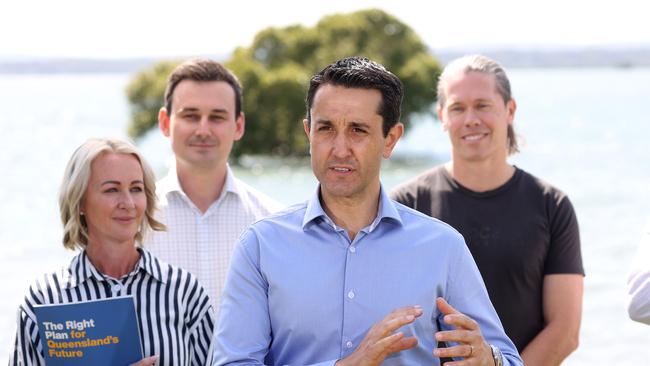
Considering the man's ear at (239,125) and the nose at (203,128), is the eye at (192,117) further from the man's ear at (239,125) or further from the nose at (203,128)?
the man's ear at (239,125)

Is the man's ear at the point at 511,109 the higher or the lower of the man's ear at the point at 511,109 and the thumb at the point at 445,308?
the higher

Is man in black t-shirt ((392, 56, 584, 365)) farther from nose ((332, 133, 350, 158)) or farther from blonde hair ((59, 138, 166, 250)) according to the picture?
nose ((332, 133, 350, 158))

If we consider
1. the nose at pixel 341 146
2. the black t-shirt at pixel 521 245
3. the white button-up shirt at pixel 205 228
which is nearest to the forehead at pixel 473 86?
the black t-shirt at pixel 521 245

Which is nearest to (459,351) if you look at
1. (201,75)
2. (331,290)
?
(331,290)

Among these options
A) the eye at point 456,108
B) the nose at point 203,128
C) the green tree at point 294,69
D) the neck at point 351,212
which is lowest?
the green tree at point 294,69

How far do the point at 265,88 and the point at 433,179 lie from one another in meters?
25.8

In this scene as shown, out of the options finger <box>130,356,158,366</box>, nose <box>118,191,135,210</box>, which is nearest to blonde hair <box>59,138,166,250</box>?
nose <box>118,191,135,210</box>

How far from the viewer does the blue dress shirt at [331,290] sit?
2.73 m

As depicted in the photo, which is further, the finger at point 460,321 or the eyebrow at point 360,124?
the eyebrow at point 360,124

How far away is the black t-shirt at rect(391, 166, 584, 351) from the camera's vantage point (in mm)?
4129

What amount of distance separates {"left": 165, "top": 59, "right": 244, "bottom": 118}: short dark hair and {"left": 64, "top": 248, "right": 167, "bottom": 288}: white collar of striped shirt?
1.41 m

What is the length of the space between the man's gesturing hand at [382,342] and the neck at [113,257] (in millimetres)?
1161

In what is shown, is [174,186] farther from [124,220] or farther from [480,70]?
[480,70]

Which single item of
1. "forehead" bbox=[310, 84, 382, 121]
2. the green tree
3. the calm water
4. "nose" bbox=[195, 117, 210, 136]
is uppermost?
"forehead" bbox=[310, 84, 382, 121]
